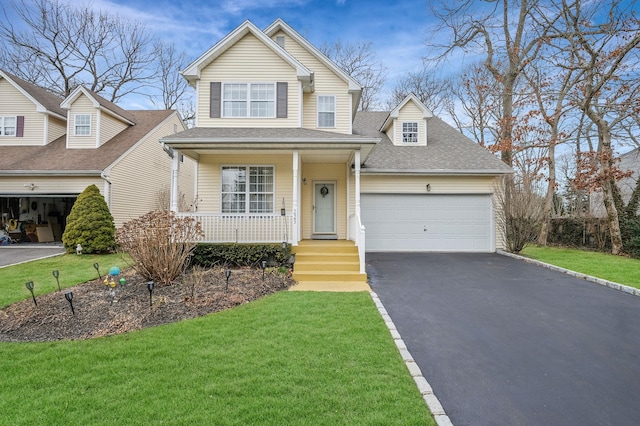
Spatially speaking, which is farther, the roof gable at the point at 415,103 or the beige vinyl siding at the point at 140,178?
the beige vinyl siding at the point at 140,178

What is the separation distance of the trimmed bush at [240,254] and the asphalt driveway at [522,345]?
2664mm

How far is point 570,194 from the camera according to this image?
891 inches

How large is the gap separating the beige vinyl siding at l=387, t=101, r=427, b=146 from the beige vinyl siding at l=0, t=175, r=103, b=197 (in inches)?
500

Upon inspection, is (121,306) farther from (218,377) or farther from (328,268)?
(328,268)

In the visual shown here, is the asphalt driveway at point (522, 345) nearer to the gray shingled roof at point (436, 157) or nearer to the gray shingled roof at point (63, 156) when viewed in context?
the gray shingled roof at point (436, 157)

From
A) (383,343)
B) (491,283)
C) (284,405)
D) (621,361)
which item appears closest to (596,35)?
(491,283)

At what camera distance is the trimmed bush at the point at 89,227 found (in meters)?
11.5

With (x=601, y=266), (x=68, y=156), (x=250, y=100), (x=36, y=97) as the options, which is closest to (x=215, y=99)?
(x=250, y=100)

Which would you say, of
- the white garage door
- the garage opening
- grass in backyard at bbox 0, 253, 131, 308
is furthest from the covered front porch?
the garage opening

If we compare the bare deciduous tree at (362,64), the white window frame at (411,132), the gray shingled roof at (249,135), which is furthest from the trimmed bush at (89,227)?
the bare deciduous tree at (362,64)

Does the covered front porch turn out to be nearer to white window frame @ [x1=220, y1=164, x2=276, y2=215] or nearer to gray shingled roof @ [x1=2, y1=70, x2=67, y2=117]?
white window frame @ [x1=220, y1=164, x2=276, y2=215]

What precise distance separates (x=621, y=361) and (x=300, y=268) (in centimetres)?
616

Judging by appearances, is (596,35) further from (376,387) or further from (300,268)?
(376,387)

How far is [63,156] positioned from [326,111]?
12090mm
